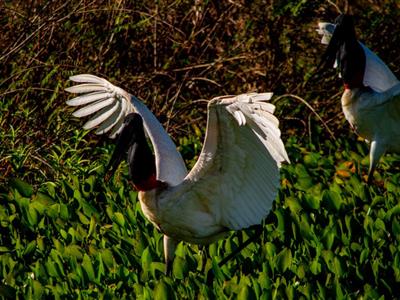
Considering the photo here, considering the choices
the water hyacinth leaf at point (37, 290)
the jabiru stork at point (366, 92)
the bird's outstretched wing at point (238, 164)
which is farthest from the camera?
the jabiru stork at point (366, 92)

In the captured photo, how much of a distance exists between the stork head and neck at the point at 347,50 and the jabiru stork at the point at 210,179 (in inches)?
80.0

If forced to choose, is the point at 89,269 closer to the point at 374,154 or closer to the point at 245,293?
the point at 245,293

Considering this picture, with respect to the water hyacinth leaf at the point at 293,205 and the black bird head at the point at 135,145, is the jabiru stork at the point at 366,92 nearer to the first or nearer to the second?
the water hyacinth leaf at the point at 293,205

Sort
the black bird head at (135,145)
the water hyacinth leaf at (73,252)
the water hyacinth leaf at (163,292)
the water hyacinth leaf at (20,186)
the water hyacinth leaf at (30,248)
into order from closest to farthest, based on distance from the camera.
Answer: the water hyacinth leaf at (163,292) < the black bird head at (135,145) < the water hyacinth leaf at (73,252) < the water hyacinth leaf at (30,248) < the water hyacinth leaf at (20,186)

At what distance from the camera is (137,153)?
5523mm

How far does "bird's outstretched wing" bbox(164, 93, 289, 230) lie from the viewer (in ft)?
15.0

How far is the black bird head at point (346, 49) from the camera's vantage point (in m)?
7.52

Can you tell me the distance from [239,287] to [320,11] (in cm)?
454

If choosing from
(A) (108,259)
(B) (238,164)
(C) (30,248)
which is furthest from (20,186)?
(B) (238,164)

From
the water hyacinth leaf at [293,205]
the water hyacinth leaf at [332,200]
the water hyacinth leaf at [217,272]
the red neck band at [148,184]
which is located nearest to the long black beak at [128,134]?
the red neck band at [148,184]

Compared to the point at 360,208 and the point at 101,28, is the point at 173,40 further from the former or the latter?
the point at 360,208

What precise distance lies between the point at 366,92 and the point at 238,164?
2416mm

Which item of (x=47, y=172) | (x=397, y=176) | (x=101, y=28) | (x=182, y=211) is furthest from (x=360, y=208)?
(x=101, y=28)

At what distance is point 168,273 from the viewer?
5395mm
